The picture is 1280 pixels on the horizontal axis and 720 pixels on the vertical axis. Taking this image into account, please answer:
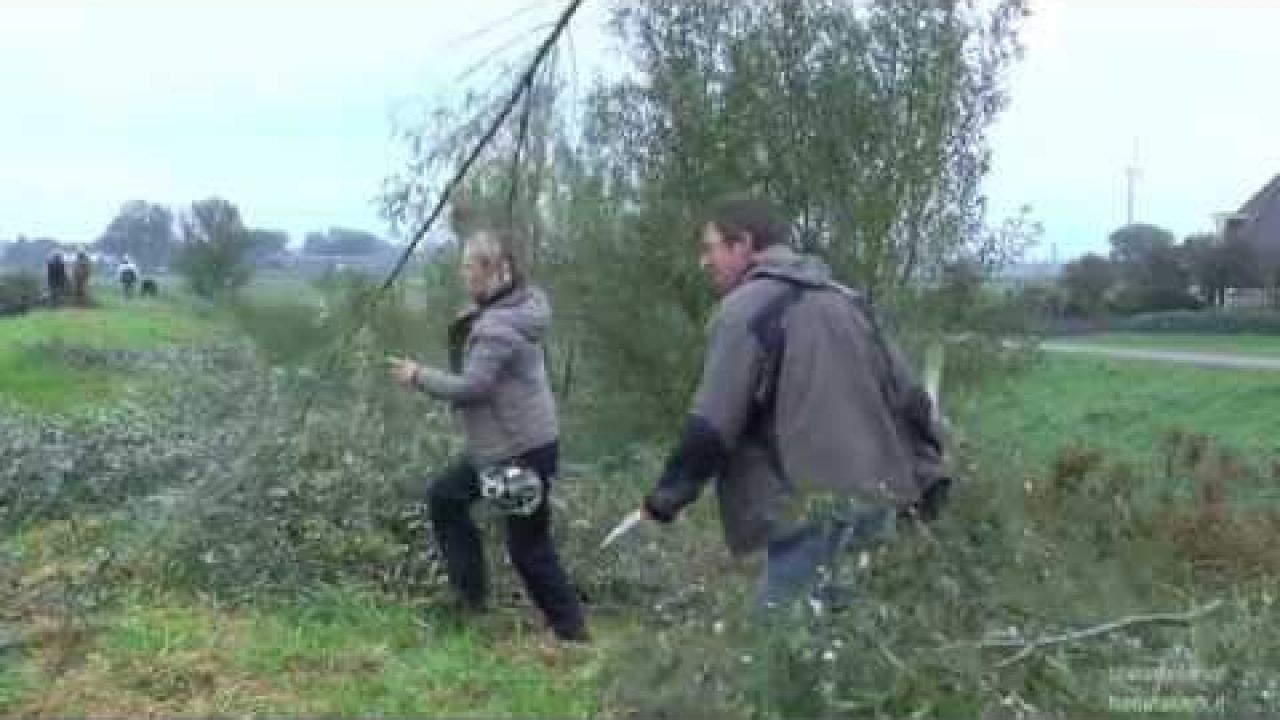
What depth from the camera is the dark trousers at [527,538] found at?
688cm

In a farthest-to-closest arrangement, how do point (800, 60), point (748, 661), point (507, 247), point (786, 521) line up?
point (800, 60)
point (507, 247)
point (786, 521)
point (748, 661)

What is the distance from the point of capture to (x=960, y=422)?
12.7 metres

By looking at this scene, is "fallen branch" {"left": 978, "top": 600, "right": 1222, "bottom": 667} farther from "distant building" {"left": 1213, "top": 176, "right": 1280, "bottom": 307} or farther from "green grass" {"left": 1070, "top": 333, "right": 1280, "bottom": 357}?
"distant building" {"left": 1213, "top": 176, "right": 1280, "bottom": 307}

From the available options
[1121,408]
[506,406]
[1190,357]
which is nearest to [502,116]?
[506,406]

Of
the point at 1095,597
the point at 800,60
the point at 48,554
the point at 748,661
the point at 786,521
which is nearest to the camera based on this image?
the point at 748,661

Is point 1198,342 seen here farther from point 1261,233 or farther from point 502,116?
point 502,116

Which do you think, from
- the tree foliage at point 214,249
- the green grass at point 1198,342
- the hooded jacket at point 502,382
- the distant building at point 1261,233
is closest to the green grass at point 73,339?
the tree foliage at point 214,249

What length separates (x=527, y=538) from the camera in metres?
6.95

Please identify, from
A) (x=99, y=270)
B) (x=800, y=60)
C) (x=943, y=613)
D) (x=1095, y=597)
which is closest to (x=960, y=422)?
(x=800, y=60)

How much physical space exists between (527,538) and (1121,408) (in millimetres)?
18122

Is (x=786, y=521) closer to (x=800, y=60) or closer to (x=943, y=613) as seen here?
(x=943, y=613)

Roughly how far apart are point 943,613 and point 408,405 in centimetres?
421

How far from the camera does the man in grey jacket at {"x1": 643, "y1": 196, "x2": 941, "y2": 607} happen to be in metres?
5.14

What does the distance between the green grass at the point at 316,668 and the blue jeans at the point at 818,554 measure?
866 millimetres
